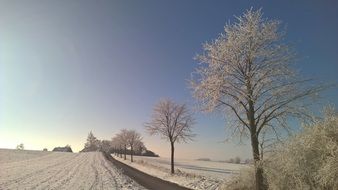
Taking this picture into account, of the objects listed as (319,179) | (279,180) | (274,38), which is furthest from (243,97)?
(319,179)

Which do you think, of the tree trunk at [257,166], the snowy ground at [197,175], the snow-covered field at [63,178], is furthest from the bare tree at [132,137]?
the tree trunk at [257,166]

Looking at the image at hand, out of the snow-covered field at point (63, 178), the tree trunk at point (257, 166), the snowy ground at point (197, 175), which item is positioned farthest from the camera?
the snowy ground at point (197, 175)

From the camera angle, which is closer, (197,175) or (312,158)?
(312,158)

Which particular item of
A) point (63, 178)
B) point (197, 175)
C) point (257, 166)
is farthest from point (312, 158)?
point (63, 178)

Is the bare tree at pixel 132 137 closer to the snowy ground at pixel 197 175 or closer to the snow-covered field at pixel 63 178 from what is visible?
the snowy ground at pixel 197 175

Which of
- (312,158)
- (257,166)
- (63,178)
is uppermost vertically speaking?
(312,158)

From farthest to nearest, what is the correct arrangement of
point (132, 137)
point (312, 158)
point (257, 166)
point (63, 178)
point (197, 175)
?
point (132, 137) < point (197, 175) < point (63, 178) < point (257, 166) < point (312, 158)

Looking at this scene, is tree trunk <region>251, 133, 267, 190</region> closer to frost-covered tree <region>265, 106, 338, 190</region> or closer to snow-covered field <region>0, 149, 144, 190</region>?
frost-covered tree <region>265, 106, 338, 190</region>

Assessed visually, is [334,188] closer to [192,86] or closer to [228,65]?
[228,65]

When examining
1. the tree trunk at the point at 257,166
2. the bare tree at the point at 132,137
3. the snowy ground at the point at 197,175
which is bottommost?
the snowy ground at the point at 197,175

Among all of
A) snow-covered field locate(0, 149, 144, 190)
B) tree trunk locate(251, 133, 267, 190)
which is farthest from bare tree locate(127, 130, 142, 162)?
tree trunk locate(251, 133, 267, 190)

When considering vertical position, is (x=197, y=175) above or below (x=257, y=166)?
below

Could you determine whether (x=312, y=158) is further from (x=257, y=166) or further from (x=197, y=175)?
(x=197, y=175)

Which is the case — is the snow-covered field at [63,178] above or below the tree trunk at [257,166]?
below
